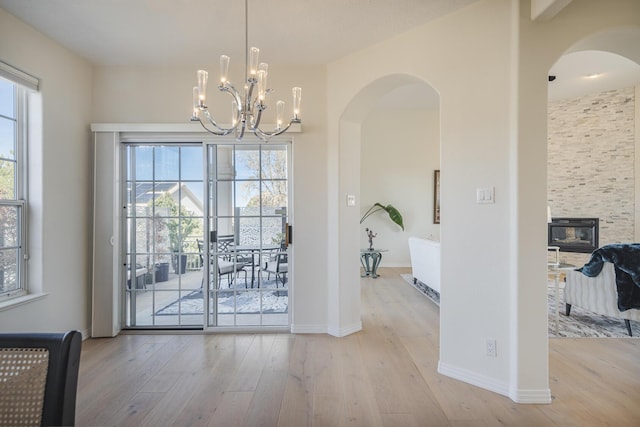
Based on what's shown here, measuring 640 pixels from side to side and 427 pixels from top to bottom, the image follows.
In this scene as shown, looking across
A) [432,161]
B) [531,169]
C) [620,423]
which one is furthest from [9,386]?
[432,161]

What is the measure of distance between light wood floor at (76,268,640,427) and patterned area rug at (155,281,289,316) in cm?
29

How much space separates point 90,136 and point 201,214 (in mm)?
1377

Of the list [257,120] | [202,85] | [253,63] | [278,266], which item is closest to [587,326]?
[278,266]

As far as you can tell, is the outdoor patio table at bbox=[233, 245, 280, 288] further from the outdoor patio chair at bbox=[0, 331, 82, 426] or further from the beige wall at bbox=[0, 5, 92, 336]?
the outdoor patio chair at bbox=[0, 331, 82, 426]

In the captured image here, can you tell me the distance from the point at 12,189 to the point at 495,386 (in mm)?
4131

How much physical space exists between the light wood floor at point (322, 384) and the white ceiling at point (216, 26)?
2554 mm

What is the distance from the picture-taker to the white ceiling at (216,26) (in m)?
2.38

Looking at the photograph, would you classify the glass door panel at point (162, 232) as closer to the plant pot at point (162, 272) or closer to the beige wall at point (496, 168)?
the plant pot at point (162, 272)

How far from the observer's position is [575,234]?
6590 mm

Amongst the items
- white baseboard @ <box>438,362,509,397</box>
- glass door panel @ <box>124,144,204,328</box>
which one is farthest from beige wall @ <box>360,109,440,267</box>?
white baseboard @ <box>438,362,509,397</box>

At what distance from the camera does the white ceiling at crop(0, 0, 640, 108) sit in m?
2.38

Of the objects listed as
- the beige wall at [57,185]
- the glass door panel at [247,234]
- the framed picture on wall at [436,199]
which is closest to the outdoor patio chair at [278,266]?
the glass door panel at [247,234]

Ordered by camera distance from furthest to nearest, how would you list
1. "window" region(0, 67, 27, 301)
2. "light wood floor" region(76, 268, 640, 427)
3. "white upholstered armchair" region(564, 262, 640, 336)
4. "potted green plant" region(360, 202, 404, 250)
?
"potted green plant" region(360, 202, 404, 250)
"white upholstered armchair" region(564, 262, 640, 336)
"window" region(0, 67, 27, 301)
"light wood floor" region(76, 268, 640, 427)

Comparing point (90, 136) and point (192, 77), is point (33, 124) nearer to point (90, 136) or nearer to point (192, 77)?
point (90, 136)
